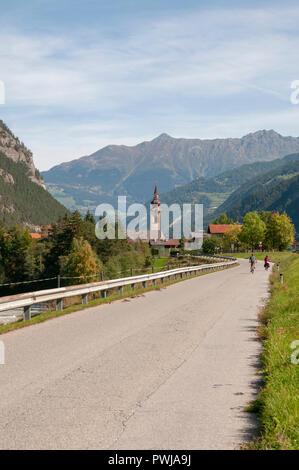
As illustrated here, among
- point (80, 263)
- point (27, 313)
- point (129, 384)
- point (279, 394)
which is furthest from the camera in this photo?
point (80, 263)

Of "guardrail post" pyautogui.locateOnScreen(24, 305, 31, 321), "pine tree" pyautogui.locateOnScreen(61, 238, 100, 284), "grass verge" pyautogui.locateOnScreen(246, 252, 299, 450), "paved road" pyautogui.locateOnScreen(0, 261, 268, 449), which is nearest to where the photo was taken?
"grass verge" pyautogui.locateOnScreen(246, 252, 299, 450)

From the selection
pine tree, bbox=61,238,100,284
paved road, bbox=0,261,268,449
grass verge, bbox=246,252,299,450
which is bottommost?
pine tree, bbox=61,238,100,284

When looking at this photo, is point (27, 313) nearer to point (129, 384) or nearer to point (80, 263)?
point (129, 384)

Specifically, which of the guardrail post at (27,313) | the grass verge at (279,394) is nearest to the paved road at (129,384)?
the grass verge at (279,394)

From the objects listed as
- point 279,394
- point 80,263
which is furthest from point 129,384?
point 80,263

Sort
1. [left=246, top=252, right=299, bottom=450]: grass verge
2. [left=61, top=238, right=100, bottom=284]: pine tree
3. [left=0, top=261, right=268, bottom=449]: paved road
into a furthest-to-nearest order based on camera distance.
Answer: [left=61, top=238, right=100, bottom=284]: pine tree → [left=0, top=261, right=268, bottom=449]: paved road → [left=246, top=252, right=299, bottom=450]: grass verge

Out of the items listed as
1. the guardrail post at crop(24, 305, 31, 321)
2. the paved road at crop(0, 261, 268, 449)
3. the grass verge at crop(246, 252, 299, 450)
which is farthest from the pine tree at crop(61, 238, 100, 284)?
the grass verge at crop(246, 252, 299, 450)

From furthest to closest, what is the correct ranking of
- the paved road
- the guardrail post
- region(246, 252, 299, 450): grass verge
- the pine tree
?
the pine tree, the guardrail post, the paved road, region(246, 252, 299, 450): grass verge

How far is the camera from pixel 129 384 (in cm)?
778

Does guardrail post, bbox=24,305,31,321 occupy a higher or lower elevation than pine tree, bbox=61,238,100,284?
higher

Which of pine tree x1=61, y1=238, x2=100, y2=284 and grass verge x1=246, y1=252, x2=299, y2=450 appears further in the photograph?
pine tree x1=61, y1=238, x2=100, y2=284

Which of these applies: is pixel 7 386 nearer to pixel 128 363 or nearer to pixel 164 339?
pixel 128 363

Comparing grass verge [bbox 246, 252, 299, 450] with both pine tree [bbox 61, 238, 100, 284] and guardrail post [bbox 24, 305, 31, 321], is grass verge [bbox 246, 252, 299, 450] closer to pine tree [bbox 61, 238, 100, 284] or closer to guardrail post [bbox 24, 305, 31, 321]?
guardrail post [bbox 24, 305, 31, 321]

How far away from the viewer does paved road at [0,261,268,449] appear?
18.2 feet
